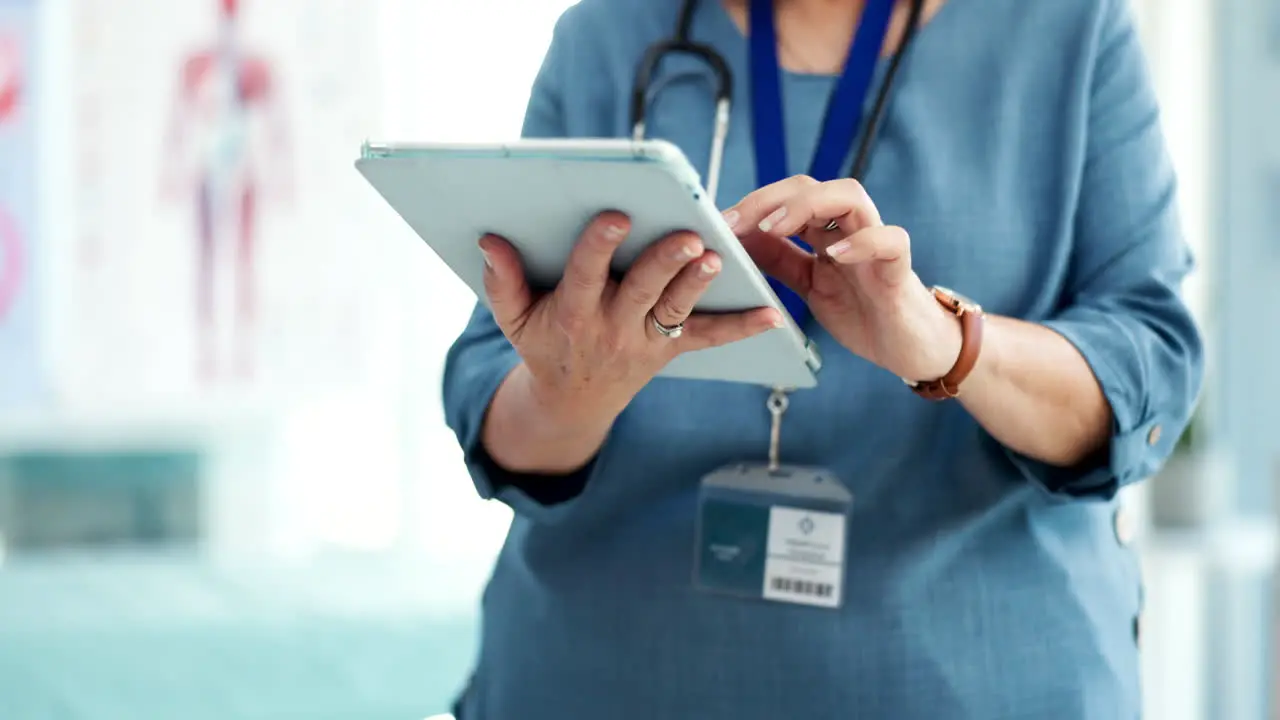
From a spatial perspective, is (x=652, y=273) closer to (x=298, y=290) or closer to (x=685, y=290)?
(x=685, y=290)

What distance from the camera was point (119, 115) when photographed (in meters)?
3.26

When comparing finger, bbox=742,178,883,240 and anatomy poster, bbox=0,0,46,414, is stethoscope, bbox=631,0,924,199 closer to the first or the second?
finger, bbox=742,178,883,240

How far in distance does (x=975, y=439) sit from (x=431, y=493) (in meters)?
2.83

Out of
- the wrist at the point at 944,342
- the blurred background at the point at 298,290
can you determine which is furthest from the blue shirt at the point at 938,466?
the blurred background at the point at 298,290

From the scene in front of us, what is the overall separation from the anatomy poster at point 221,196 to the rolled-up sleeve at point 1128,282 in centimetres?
269

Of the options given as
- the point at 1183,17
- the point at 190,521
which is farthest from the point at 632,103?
the point at 190,521

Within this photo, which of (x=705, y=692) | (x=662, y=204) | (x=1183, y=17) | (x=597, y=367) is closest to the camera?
(x=662, y=204)

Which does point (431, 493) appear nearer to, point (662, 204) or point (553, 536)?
point (553, 536)

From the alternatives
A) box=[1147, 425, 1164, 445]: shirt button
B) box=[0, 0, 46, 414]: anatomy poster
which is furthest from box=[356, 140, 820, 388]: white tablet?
box=[0, 0, 46, 414]: anatomy poster

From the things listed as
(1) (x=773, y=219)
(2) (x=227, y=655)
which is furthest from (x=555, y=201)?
(2) (x=227, y=655)

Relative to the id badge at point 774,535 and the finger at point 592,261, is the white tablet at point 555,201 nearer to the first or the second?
the finger at point 592,261

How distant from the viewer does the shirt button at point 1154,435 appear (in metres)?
0.86

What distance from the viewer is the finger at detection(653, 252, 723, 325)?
65 cm

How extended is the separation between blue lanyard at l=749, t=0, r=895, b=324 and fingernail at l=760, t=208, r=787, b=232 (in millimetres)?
222
